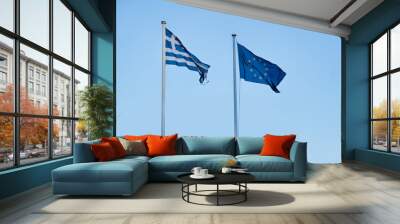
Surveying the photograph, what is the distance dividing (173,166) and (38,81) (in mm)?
2398

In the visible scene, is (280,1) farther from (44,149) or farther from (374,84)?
(44,149)

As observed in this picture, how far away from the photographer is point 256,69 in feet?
26.0

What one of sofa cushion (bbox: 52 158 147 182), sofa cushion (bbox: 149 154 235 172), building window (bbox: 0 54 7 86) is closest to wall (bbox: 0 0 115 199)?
sofa cushion (bbox: 52 158 147 182)

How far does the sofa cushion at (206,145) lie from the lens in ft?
20.7

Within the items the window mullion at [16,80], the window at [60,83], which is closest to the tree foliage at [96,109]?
the window at [60,83]

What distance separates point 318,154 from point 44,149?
22.4ft

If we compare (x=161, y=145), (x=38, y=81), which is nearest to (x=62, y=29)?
(x=38, y=81)

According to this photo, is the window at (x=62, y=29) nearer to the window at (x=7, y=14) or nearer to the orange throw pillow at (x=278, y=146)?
the window at (x=7, y=14)

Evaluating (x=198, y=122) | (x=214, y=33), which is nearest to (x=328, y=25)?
(x=214, y=33)

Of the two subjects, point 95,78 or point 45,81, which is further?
point 95,78

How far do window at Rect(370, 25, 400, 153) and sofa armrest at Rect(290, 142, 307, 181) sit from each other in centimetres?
303

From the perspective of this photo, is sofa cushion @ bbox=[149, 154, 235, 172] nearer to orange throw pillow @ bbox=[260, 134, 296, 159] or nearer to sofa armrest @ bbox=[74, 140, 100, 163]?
orange throw pillow @ bbox=[260, 134, 296, 159]

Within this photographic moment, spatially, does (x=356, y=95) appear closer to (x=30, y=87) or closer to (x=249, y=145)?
(x=249, y=145)

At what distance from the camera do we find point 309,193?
4652 mm
